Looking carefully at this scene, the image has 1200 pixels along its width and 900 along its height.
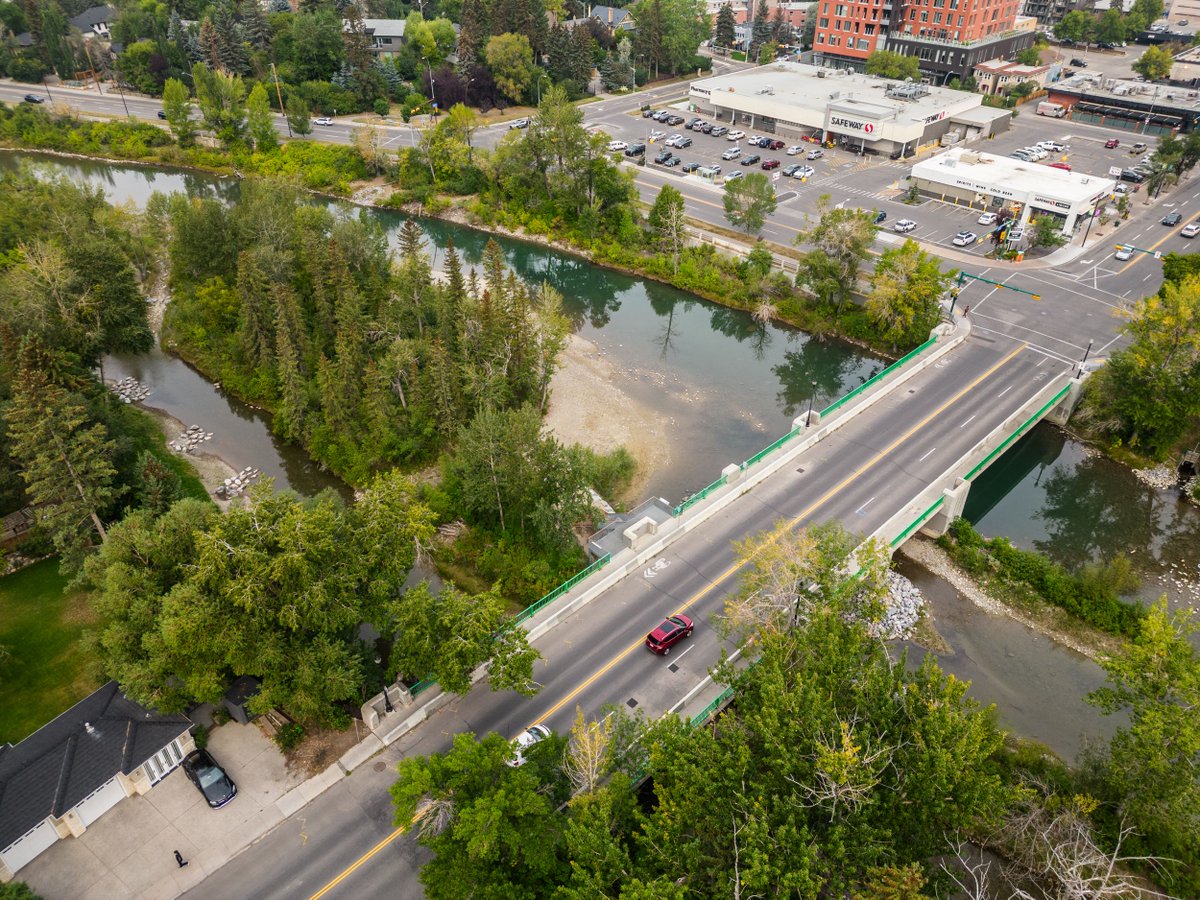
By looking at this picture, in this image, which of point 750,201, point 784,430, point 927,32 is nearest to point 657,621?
point 784,430

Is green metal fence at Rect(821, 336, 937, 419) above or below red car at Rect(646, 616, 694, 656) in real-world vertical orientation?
above

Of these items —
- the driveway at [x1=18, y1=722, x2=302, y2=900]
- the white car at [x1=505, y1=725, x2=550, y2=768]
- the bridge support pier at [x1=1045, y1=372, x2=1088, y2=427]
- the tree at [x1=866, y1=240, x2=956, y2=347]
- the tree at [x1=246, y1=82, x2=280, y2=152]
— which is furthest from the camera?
the tree at [x1=246, y1=82, x2=280, y2=152]

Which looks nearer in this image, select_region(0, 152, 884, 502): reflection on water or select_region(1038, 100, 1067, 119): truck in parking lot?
select_region(0, 152, 884, 502): reflection on water

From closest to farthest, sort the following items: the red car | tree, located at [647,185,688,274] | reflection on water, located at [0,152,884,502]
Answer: the red car, reflection on water, located at [0,152,884,502], tree, located at [647,185,688,274]

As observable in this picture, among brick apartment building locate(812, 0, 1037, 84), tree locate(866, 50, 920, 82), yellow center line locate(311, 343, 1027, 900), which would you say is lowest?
yellow center line locate(311, 343, 1027, 900)

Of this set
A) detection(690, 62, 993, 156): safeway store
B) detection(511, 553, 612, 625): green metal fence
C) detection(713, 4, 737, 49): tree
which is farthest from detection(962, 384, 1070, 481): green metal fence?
detection(713, 4, 737, 49): tree

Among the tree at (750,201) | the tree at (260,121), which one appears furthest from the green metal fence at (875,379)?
the tree at (260,121)

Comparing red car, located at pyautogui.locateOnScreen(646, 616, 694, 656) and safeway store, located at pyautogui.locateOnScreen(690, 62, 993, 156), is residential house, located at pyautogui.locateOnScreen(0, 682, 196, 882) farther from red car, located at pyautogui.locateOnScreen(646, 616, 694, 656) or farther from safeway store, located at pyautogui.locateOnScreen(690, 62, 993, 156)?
safeway store, located at pyautogui.locateOnScreen(690, 62, 993, 156)
